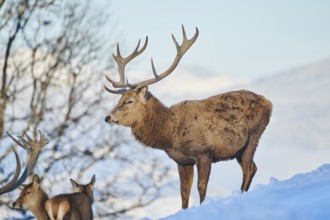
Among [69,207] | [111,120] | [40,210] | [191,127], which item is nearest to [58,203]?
[69,207]

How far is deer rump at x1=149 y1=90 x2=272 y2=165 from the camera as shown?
13039 millimetres

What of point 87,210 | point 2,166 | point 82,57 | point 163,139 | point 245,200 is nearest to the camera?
point 245,200

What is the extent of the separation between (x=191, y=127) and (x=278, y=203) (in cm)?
383

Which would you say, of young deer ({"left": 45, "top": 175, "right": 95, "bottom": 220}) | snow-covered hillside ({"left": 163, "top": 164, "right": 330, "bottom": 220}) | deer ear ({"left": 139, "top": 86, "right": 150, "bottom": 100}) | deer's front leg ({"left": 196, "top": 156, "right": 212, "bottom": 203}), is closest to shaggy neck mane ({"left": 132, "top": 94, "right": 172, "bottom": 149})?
deer ear ({"left": 139, "top": 86, "right": 150, "bottom": 100})

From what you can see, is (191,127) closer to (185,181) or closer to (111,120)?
(185,181)

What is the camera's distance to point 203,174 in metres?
12.8

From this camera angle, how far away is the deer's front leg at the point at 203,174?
505 inches

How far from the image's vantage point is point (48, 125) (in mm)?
24328

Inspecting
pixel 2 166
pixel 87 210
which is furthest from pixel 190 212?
pixel 2 166

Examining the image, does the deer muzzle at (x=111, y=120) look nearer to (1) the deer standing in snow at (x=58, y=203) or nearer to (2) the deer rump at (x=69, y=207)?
(1) the deer standing in snow at (x=58, y=203)

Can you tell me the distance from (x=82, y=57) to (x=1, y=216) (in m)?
4.14

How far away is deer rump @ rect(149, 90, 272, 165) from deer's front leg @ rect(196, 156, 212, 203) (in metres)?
0.11

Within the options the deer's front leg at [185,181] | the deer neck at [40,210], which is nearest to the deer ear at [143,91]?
the deer's front leg at [185,181]

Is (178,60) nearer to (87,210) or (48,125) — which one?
(87,210)
